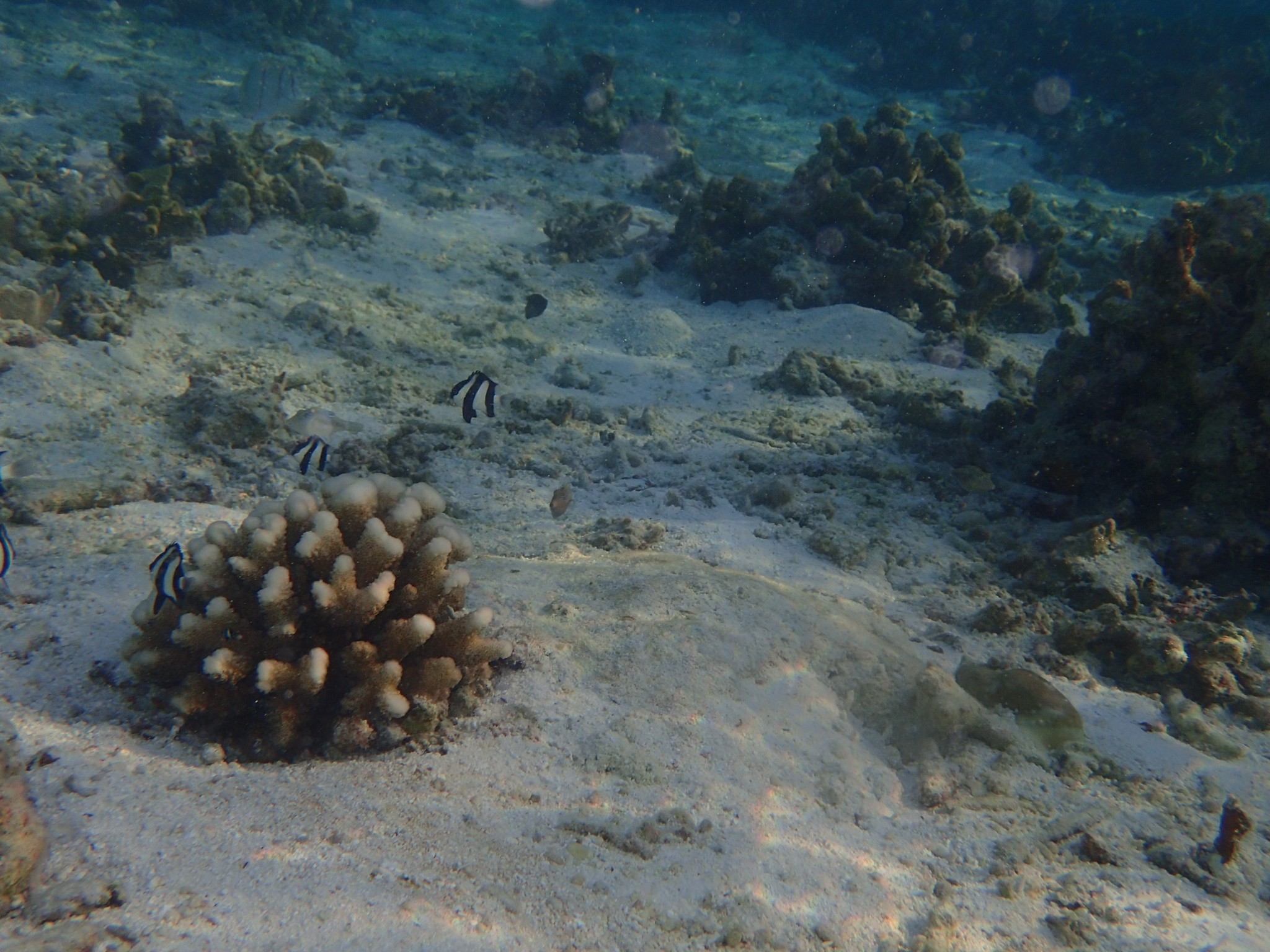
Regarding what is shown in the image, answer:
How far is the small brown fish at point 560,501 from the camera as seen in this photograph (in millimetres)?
4531

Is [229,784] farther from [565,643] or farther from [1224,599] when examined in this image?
[1224,599]

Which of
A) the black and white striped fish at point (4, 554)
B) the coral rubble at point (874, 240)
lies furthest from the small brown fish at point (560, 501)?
the coral rubble at point (874, 240)

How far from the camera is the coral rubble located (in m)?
8.77

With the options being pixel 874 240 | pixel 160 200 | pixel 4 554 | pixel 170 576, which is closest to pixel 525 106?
pixel 874 240

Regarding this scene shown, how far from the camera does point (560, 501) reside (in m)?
4.54

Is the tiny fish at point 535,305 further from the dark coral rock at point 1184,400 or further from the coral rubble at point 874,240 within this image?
the dark coral rock at point 1184,400

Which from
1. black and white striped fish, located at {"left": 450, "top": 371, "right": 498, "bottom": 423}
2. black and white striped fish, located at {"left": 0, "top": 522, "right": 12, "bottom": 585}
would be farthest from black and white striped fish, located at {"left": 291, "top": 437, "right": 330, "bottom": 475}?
black and white striped fish, located at {"left": 0, "top": 522, "right": 12, "bottom": 585}

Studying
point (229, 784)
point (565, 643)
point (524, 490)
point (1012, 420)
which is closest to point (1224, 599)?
point (1012, 420)

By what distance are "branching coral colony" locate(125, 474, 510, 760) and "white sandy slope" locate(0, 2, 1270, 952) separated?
0.14 m

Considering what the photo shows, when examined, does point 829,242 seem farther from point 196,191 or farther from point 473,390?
point 196,191

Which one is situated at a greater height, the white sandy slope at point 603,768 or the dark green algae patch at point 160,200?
the dark green algae patch at point 160,200

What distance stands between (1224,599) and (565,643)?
4.20 meters

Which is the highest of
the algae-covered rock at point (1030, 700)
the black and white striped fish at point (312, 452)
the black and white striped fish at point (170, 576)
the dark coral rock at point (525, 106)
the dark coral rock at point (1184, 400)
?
the dark coral rock at point (525, 106)

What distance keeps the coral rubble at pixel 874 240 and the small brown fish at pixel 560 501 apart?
5284 mm
